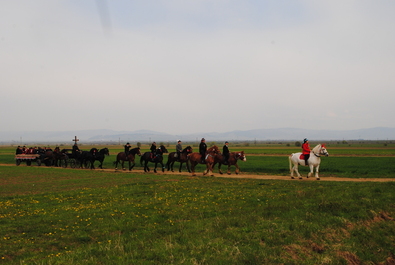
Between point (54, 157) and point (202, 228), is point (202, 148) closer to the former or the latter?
point (202, 228)

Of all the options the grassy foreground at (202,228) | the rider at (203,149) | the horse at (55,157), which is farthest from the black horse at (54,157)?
the grassy foreground at (202,228)

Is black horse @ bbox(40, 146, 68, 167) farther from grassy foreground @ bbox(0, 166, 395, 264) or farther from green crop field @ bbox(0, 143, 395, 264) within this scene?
grassy foreground @ bbox(0, 166, 395, 264)

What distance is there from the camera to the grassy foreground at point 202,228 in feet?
25.3

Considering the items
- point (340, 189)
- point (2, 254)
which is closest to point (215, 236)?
point (2, 254)

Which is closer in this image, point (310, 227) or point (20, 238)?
point (20, 238)

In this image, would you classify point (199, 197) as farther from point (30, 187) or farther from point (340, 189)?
point (30, 187)

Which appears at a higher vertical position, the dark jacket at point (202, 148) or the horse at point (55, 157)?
the dark jacket at point (202, 148)

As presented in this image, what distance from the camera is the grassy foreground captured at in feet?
25.3

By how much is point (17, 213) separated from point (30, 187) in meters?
8.71

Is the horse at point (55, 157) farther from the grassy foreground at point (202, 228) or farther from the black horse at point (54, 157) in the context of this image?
the grassy foreground at point (202, 228)

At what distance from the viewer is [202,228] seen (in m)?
9.45

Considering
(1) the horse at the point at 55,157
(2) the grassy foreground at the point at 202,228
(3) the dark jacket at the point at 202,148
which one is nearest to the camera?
(2) the grassy foreground at the point at 202,228

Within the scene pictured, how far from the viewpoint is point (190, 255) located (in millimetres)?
7555

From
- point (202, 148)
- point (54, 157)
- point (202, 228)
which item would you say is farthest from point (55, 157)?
point (202, 228)
